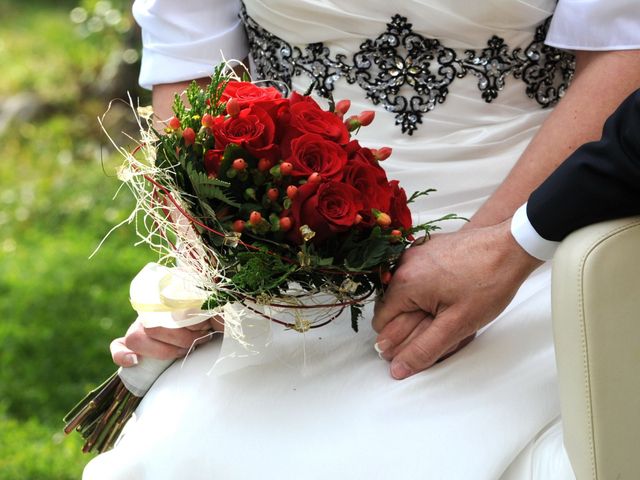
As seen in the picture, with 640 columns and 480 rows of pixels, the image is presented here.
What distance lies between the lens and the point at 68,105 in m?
6.88

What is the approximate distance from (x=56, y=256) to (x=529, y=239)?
361 centimetres

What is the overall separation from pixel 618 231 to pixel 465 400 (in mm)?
393

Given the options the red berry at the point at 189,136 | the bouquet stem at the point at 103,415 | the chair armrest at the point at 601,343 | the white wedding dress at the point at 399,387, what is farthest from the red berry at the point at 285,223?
the bouquet stem at the point at 103,415

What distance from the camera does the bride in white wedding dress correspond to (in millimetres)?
1593

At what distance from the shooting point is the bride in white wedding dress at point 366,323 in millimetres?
1593

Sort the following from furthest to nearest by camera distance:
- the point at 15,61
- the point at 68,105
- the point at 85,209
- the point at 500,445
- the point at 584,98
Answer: the point at 15,61 < the point at 68,105 < the point at 85,209 < the point at 584,98 < the point at 500,445

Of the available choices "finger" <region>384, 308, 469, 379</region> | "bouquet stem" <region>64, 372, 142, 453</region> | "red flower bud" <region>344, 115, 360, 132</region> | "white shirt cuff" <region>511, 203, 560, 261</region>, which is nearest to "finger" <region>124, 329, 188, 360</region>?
"bouquet stem" <region>64, 372, 142, 453</region>

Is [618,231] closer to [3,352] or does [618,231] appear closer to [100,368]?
[100,368]

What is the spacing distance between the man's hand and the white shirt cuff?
1 cm

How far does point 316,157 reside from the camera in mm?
1582

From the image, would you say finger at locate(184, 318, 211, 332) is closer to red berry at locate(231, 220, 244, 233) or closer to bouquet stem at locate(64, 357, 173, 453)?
bouquet stem at locate(64, 357, 173, 453)

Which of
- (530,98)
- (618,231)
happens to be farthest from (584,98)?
(618,231)

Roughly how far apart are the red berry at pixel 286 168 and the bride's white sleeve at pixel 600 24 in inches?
26.2

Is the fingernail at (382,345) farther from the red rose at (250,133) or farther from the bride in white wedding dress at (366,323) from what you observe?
the red rose at (250,133)
